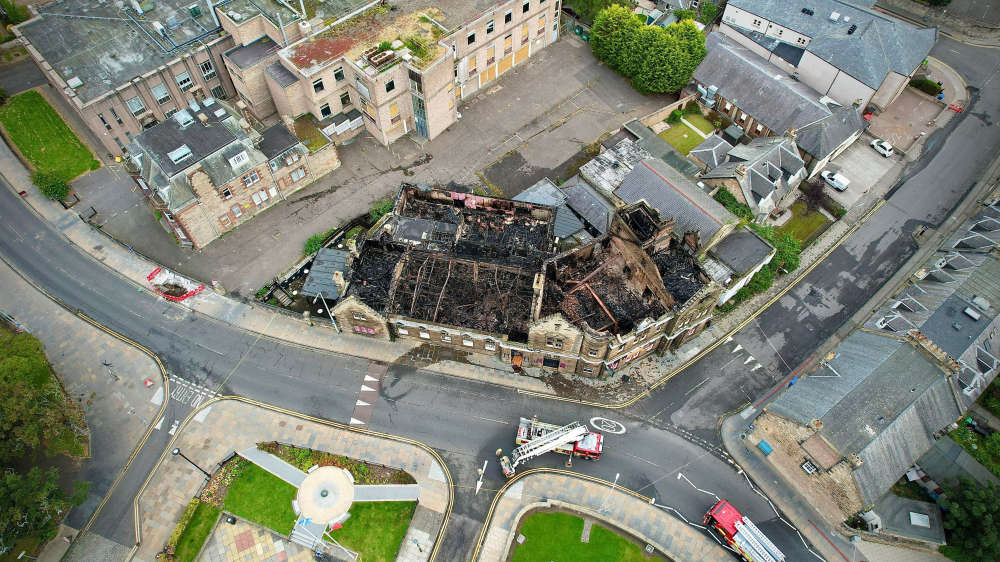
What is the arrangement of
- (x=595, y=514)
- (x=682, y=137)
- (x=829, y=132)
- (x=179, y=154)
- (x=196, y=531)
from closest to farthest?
(x=196, y=531)
(x=595, y=514)
(x=179, y=154)
(x=829, y=132)
(x=682, y=137)

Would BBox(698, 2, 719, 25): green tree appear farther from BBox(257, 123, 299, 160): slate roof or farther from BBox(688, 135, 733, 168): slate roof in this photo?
BBox(257, 123, 299, 160): slate roof

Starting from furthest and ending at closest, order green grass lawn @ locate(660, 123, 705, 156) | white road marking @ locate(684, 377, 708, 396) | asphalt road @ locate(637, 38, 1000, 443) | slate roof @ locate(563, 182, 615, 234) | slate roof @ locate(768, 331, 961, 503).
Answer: green grass lawn @ locate(660, 123, 705, 156)
slate roof @ locate(563, 182, 615, 234)
white road marking @ locate(684, 377, 708, 396)
asphalt road @ locate(637, 38, 1000, 443)
slate roof @ locate(768, 331, 961, 503)

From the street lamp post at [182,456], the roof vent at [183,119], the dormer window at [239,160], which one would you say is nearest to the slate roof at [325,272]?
the dormer window at [239,160]

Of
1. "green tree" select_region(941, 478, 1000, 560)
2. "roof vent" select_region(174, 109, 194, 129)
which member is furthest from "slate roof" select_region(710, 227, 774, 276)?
"roof vent" select_region(174, 109, 194, 129)

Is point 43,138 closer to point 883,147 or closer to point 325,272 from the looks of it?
point 325,272

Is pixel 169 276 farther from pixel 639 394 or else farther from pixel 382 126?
pixel 639 394

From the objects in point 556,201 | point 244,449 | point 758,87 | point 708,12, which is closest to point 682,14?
point 708,12

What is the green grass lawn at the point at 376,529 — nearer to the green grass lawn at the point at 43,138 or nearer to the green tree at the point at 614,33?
the green grass lawn at the point at 43,138
